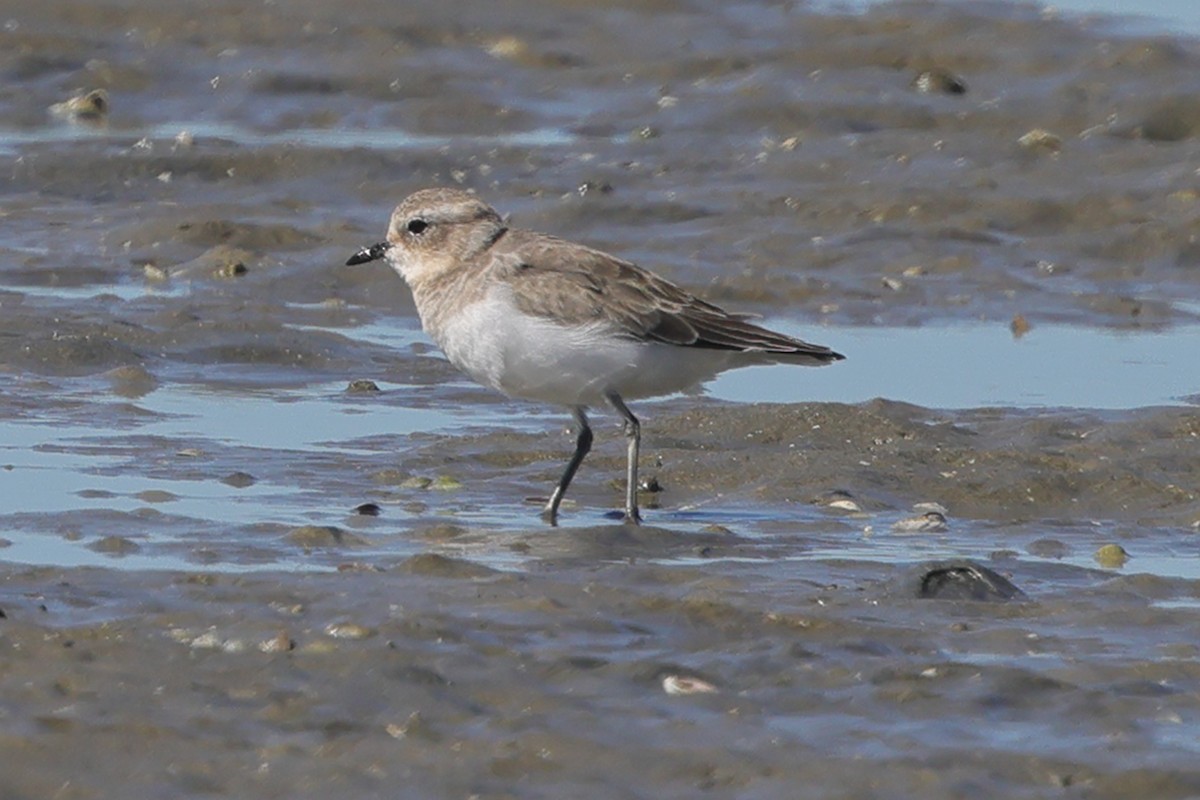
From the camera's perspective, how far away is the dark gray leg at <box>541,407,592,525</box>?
882 cm

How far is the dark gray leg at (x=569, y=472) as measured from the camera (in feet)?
28.9

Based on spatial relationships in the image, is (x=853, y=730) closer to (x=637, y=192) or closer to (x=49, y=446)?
(x=49, y=446)

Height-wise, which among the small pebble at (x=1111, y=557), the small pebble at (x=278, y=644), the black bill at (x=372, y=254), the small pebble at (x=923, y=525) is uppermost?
the black bill at (x=372, y=254)

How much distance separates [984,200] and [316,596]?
26.0 ft

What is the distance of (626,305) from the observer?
9055 millimetres

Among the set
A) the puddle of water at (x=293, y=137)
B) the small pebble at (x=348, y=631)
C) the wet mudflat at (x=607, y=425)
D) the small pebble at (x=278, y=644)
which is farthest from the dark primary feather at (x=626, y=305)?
the puddle of water at (x=293, y=137)

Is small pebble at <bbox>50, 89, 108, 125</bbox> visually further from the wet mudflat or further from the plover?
the plover

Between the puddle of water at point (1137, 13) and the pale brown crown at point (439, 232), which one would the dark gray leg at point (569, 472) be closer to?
the pale brown crown at point (439, 232)

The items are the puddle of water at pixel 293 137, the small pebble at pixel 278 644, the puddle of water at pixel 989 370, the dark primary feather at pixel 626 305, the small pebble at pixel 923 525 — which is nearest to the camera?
the small pebble at pixel 278 644

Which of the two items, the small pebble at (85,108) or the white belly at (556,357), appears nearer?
the white belly at (556,357)

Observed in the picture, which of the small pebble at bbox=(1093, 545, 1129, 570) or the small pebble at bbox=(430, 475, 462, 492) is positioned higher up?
the small pebble at bbox=(1093, 545, 1129, 570)

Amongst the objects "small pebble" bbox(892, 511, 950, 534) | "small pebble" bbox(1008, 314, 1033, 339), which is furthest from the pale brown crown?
"small pebble" bbox(1008, 314, 1033, 339)

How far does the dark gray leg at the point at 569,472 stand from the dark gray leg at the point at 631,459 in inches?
6.6

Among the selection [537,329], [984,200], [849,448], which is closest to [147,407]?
[537,329]
